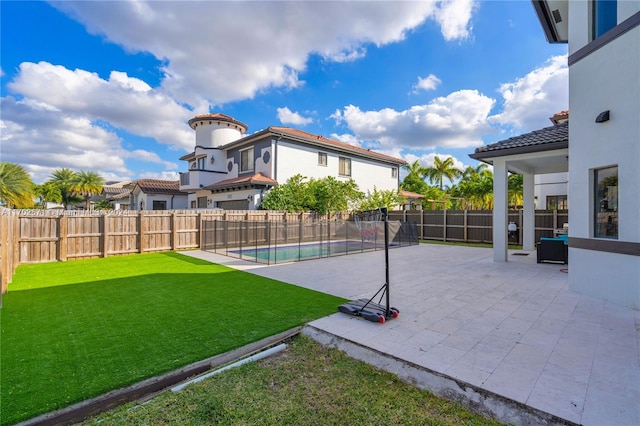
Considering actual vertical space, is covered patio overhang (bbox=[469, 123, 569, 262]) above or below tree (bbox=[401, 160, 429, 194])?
below

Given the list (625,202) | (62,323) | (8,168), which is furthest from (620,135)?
(8,168)

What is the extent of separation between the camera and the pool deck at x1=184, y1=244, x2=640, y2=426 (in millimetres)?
2506

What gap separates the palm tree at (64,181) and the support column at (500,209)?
143ft

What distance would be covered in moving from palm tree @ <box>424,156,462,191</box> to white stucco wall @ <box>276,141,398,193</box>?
41.3 feet

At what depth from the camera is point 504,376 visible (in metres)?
2.86

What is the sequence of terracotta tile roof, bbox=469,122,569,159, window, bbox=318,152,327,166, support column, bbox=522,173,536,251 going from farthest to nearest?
window, bbox=318,152,327,166, support column, bbox=522,173,536,251, terracotta tile roof, bbox=469,122,569,159

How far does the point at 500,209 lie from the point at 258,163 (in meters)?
14.1

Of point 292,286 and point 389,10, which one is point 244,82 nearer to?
point 389,10

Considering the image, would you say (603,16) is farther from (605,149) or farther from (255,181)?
(255,181)

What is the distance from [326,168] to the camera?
68.6 feet

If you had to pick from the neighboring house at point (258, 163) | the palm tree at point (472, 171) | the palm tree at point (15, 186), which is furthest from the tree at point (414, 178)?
the palm tree at point (15, 186)

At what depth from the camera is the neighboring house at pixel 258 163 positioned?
1817 cm

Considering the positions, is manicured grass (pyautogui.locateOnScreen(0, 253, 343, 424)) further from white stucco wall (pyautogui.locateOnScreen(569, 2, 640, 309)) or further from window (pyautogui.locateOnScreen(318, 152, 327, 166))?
window (pyautogui.locateOnScreen(318, 152, 327, 166))

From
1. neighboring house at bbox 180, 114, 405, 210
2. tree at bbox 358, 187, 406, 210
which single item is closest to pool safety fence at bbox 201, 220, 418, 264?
neighboring house at bbox 180, 114, 405, 210
